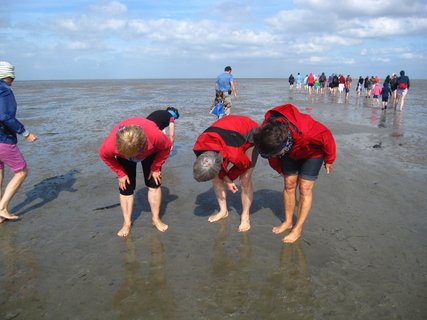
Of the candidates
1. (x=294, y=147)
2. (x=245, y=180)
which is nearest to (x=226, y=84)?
(x=245, y=180)

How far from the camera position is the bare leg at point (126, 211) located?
12.8 ft

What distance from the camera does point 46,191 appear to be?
5.39 meters

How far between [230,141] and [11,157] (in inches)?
114

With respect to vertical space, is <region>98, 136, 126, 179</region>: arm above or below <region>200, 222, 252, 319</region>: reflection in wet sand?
above

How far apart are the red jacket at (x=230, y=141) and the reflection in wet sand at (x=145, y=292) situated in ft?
4.19

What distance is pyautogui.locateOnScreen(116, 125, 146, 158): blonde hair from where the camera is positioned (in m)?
3.03

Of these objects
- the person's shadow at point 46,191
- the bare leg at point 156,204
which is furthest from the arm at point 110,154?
the person's shadow at point 46,191

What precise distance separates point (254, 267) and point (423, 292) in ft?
4.96

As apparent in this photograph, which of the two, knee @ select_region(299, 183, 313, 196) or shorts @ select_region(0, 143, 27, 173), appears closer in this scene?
knee @ select_region(299, 183, 313, 196)

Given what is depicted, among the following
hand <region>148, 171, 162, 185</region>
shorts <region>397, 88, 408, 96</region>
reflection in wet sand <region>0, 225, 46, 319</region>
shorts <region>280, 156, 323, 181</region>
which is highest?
shorts <region>397, 88, 408, 96</region>

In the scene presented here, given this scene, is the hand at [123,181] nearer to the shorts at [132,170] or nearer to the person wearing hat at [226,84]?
the shorts at [132,170]

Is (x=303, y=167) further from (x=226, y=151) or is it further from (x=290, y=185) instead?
(x=226, y=151)

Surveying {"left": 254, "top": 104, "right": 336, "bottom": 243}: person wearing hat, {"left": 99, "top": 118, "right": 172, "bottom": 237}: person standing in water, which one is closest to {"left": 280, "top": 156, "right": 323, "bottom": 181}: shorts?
{"left": 254, "top": 104, "right": 336, "bottom": 243}: person wearing hat

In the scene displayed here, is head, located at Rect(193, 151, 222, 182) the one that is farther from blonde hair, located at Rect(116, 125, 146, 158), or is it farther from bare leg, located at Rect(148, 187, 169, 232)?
bare leg, located at Rect(148, 187, 169, 232)
